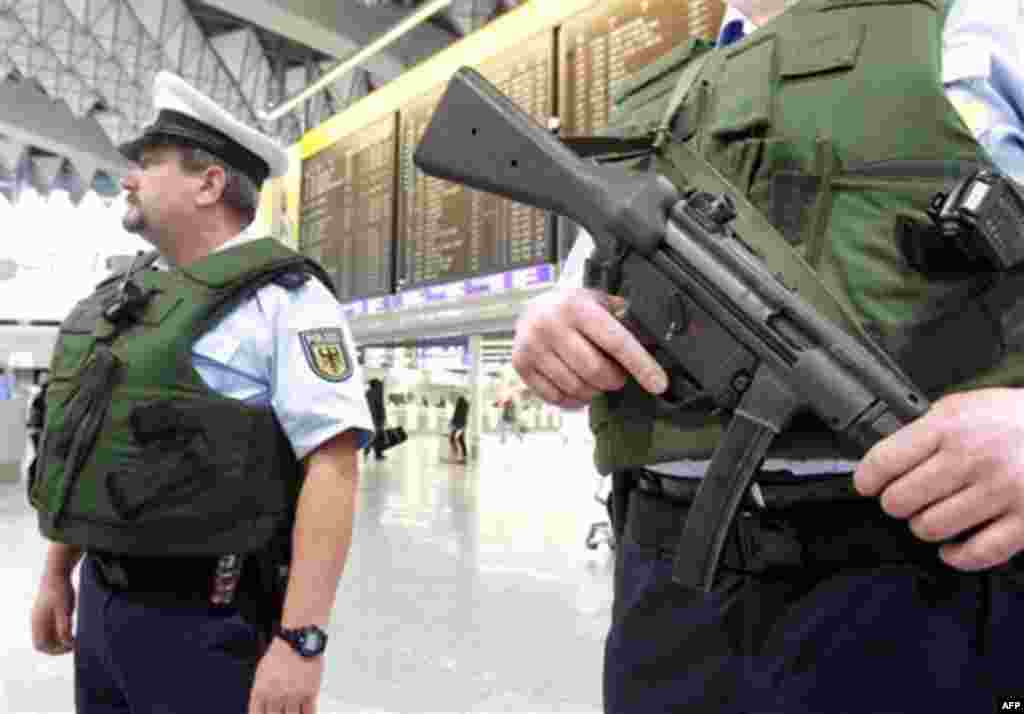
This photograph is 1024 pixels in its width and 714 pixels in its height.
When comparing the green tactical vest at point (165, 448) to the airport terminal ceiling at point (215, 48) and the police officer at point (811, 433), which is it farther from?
the airport terminal ceiling at point (215, 48)

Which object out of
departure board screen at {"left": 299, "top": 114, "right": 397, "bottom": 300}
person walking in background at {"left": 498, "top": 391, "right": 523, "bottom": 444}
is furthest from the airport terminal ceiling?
person walking in background at {"left": 498, "top": 391, "right": 523, "bottom": 444}

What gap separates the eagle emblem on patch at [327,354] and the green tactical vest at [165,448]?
0.11m

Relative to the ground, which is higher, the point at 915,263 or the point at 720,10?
the point at 720,10

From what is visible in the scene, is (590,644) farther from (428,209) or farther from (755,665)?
(428,209)

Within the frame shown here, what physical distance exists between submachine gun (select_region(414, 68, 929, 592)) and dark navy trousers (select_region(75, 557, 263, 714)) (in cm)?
73

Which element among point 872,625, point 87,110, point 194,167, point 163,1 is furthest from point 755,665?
point 87,110

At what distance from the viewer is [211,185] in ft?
4.38

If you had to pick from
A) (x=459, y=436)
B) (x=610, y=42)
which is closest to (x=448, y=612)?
(x=610, y=42)

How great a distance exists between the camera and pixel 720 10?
2859 millimetres

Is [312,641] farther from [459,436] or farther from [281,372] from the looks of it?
[459,436]

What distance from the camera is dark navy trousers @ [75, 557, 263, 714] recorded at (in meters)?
1.02

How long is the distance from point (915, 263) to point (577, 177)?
292mm

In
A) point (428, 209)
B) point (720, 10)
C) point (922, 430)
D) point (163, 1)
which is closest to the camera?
point (922, 430)

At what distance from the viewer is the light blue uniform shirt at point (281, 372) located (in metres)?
1.12
